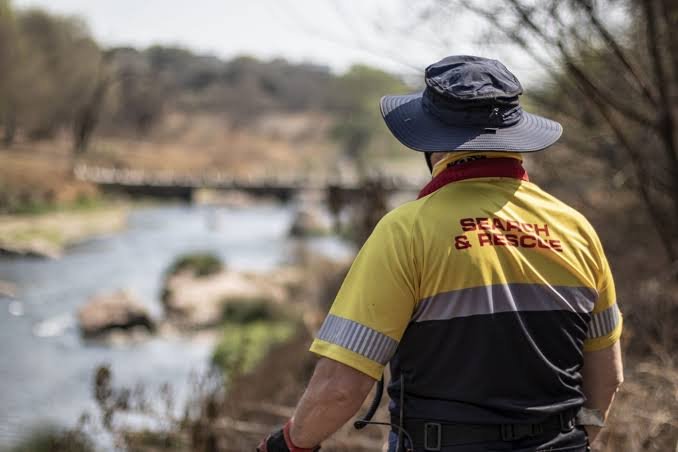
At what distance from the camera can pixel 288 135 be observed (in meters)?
66.1

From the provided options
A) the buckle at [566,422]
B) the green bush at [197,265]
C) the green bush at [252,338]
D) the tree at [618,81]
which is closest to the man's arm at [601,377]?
the buckle at [566,422]

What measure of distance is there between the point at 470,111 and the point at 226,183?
41.2 metres

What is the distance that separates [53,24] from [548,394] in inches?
604

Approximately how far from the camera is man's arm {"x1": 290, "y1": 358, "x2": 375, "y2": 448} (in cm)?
170

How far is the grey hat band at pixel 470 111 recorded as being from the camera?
5.84ft

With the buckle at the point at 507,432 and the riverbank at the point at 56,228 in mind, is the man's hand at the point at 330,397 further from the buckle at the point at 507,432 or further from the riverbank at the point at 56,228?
the riverbank at the point at 56,228

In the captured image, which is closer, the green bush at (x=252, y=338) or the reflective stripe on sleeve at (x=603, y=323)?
the reflective stripe on sleeve at (x=603, y=323)

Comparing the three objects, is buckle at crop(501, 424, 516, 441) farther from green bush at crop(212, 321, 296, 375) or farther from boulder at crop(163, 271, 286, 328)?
boulder at crop(163, 271, 286, 328)

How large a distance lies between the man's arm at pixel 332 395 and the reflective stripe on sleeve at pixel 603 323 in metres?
0.58

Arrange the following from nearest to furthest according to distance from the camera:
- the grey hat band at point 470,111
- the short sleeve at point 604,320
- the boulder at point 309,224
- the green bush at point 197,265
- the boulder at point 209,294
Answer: the grey hat band at point 470,111 → the short sleeve at point 604,320 → the boulder at point 209,294 → the green bush at point 197,265 → the boulder at point 309,224

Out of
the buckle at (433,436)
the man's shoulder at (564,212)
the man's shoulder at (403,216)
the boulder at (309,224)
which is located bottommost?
the buckle at (433,436)

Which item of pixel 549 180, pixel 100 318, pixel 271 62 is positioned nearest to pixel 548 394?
pixel 549 180

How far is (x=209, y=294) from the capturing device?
22203 millimetres

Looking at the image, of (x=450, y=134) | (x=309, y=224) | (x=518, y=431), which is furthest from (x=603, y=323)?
(x=309, y=224)
